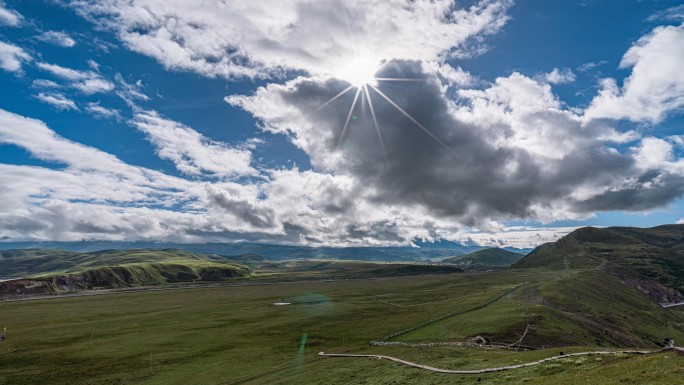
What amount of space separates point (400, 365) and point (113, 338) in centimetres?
9950

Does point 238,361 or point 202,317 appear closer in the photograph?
point 238,361

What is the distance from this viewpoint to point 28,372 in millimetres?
79688

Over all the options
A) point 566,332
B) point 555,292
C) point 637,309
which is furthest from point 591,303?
point 566,332

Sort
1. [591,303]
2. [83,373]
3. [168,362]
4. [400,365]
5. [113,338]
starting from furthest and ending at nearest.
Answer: [591,303] → [113,338] → [168,362] → [83,373] → [400,365]

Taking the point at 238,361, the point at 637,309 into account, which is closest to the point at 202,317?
the point at 238,361

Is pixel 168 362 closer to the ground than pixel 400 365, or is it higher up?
closer to the ground

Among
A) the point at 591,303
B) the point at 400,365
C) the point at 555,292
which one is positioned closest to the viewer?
the point at 400,365

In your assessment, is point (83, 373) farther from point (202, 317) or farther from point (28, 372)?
point (202, 317)

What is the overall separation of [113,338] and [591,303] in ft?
538

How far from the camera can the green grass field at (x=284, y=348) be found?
140 ft

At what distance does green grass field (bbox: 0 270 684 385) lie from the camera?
42.7 m

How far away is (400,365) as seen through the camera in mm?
57406

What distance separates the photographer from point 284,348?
305ft

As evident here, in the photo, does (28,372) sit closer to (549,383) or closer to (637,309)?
(549,383)
